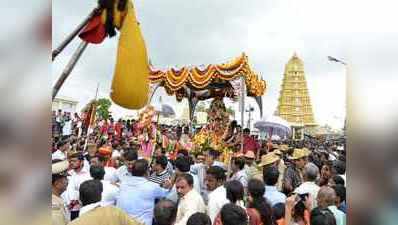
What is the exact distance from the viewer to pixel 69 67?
1.26 m

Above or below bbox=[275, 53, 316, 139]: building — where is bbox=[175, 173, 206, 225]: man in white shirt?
below

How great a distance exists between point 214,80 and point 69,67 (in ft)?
28.0

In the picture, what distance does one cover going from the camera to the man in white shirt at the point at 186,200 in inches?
121

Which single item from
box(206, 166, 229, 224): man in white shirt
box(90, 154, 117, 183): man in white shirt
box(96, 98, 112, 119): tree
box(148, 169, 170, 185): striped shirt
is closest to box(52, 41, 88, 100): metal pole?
box(96, 98, 112, 119): tree

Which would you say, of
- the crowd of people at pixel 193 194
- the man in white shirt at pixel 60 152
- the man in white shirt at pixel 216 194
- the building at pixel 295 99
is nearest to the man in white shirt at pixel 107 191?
the crowd of people at pixel 193 194

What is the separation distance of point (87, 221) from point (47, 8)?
4.28ft

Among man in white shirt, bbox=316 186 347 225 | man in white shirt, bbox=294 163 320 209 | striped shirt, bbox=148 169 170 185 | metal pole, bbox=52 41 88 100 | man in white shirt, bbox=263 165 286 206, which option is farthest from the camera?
striped shirt, bbox=148 169 170 185

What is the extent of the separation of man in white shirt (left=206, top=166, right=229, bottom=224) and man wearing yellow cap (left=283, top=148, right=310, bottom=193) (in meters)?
0.77

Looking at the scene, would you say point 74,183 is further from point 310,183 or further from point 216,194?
A: point 310,183

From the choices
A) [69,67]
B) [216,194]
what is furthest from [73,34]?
[216,194]

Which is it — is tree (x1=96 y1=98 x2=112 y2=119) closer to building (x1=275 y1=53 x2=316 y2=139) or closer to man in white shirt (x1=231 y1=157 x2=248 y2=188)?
man in white shirt (x1=231 y1=157 x2=248 y2=188)

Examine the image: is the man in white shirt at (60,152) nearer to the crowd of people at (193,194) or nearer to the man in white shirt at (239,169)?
the crowd of people at (193,194)

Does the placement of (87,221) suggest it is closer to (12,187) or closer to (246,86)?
(12,187)

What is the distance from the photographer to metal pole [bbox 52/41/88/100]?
1.12 meters
